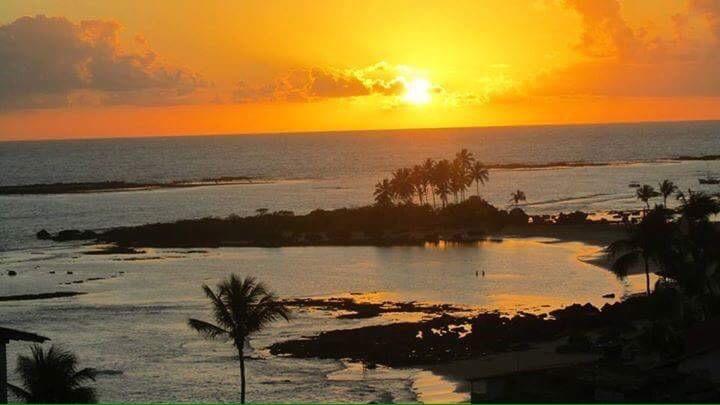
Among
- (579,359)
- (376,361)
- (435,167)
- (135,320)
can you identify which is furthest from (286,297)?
(435,167)

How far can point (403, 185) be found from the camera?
436 ft

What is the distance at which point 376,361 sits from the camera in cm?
5119

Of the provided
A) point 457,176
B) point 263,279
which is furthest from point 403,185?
point 263,279

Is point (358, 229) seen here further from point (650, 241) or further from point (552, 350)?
point (552, 350)

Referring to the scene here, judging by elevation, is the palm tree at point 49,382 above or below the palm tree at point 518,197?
below

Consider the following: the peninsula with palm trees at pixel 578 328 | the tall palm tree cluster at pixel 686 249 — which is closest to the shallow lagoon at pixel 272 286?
the peninsula with palm trees at pixel 578 328

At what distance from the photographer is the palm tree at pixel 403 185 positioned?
13175cm

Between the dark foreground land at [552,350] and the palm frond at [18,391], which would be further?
the dark foreground land at [552,350]

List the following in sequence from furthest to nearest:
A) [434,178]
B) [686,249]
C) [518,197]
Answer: [518,197] < [434,178] < [686,249]

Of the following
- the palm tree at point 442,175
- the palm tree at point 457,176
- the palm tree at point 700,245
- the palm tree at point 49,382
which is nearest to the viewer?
the palm tree at point 49,382

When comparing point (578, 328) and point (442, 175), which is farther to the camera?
point (442, 175)

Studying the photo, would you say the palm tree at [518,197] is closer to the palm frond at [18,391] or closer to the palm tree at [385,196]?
the palm tree at [385,196]

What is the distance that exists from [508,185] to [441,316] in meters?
135

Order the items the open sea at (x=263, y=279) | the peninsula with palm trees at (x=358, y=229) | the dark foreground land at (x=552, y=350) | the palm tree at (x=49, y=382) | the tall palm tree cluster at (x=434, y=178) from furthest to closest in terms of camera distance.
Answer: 1. the tall palm tree cluster at (x=434, y=178)
2. the peninsula with palm trees at (x=358, y=229)
3. the open sea at (x=263, y=279)
4. the dark foreground land at (x=552, y=350)
5. the palm tree at (x=49, y=382)
